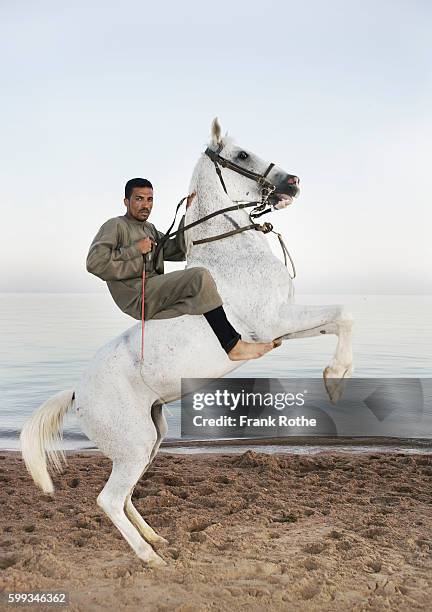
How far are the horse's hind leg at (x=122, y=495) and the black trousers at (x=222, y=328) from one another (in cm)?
98

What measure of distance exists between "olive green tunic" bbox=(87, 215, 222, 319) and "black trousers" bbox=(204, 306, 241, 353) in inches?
2.0

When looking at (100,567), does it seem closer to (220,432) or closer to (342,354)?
(342,354)

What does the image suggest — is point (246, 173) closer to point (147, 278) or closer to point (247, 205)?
point (247, 205)

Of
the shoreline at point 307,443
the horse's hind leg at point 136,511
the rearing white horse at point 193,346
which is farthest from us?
the shoreline at point 307,443

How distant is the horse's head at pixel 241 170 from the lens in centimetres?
416

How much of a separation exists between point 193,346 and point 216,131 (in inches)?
59.1

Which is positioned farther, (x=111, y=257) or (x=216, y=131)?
(x=216, y=131)

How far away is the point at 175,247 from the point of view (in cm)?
448

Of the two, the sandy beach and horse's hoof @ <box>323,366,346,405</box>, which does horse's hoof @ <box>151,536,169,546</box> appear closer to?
the sandy beach

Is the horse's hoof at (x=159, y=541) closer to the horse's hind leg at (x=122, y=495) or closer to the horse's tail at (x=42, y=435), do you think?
the horse's hind leg at (x=122, y=495)

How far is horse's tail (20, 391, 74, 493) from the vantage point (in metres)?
4.36

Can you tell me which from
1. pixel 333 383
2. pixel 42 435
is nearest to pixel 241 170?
→ pixel 333 383

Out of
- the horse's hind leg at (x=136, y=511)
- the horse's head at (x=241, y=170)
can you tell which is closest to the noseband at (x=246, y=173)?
the horse's head at (x=241, y=170)

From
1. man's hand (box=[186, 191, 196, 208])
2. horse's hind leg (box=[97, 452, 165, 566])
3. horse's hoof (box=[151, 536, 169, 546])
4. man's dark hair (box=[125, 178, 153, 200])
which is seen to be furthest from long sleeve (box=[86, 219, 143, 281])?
horse's hoof (box=[151, 536, 169, 546])
